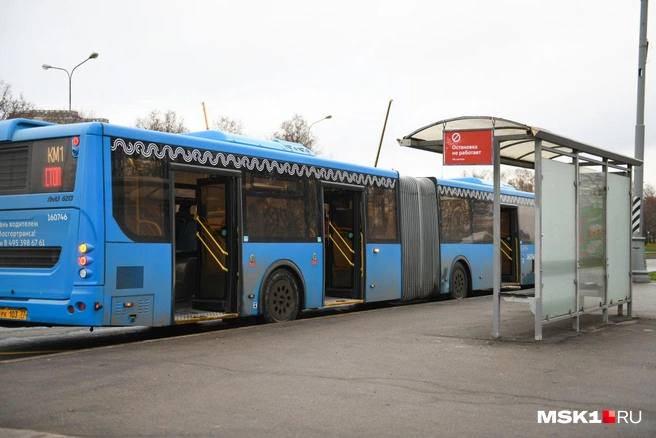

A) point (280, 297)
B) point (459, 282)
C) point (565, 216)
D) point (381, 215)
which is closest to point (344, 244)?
point (381, 215)

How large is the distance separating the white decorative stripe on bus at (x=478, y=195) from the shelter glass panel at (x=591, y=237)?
668 centimetres

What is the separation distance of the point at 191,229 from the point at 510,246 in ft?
41.0

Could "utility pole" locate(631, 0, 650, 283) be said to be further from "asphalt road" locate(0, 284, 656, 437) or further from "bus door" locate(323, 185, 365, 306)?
"asphalt road" locate(0, 284, 656, 437)

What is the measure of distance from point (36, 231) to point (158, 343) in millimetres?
2221

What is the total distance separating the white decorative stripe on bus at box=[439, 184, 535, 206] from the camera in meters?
19.3

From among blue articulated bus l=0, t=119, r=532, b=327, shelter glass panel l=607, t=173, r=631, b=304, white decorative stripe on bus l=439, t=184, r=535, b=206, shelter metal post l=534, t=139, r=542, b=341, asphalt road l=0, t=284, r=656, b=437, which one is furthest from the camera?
white decorative stripe on bus l=439, t=184, r=535, b=206

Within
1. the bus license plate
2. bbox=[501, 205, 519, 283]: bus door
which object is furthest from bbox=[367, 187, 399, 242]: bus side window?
the bus license plate

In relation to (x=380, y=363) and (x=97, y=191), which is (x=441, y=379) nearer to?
(x=380, y=363)

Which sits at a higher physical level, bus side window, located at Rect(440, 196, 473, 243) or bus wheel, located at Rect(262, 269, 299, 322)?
bus side window, located at Rect(440, 196, 473, 243)

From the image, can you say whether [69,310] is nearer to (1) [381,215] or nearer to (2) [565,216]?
(2) [565,216]

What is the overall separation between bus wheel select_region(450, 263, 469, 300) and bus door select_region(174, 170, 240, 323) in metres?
8.30

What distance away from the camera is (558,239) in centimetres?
1098

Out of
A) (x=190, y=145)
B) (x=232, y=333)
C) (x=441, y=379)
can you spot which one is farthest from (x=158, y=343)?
(x=441, y=379)

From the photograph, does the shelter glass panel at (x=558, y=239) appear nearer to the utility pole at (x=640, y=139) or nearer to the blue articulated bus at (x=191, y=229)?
the blue articulated bus at (x=191, y=229)
